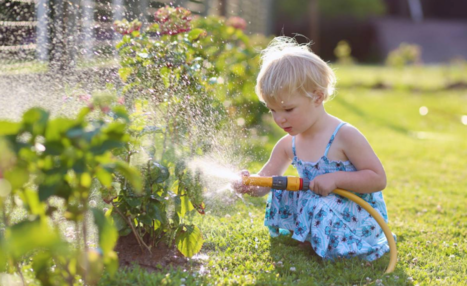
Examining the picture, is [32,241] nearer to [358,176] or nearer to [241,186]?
[241,186]

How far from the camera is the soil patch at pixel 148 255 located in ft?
7.03

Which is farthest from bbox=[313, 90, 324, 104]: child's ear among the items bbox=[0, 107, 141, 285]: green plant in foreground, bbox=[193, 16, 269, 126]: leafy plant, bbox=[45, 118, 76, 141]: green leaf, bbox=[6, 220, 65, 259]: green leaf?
bbox=[193, 16, 269, 126]: leafy plant

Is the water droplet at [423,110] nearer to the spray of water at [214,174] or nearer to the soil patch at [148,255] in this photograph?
the spray of water at [214,174]

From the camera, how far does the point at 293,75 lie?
93.7 inches

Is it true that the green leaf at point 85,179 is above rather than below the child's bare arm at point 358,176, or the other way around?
above

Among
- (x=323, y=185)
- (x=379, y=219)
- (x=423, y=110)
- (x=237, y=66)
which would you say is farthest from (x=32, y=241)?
(x=423, y=110)

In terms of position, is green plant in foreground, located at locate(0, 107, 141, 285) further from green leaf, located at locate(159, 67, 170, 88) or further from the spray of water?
green leaf, located at locate(159, 67, 170, 88)

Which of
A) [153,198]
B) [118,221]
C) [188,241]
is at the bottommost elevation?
[188,241]

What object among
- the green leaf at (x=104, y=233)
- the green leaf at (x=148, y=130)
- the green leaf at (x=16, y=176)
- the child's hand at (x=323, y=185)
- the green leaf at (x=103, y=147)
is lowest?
the child's hand at (x=323, y=185)

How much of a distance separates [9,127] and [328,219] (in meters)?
1.50

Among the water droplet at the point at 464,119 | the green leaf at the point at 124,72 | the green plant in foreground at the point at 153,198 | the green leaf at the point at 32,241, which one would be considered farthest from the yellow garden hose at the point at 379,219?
the water droplet at the point at 464,119

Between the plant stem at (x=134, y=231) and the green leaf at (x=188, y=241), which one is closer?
the plant stem at (x=134, y=231)

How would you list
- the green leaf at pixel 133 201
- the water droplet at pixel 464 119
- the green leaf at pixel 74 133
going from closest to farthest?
the green leaf at pixel 74 133
the green leaf at pixel 133 201
the water droplet at pixel 464 119

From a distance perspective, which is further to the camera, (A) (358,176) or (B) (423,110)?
(B) (423,110)
